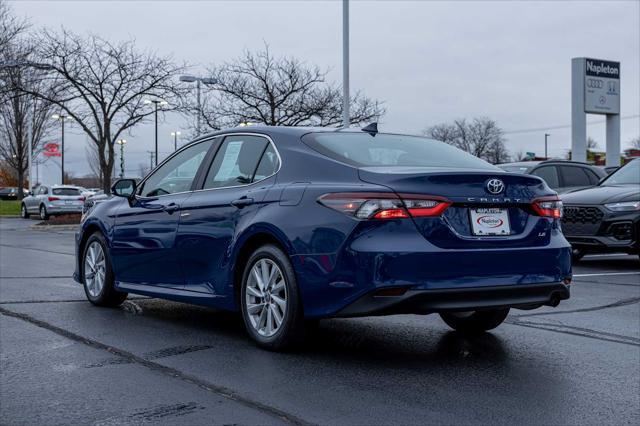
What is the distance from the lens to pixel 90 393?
4594mm

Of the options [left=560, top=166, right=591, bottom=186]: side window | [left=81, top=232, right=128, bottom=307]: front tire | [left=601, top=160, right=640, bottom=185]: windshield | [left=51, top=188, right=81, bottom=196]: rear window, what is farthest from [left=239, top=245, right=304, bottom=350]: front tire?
[left=51, top=188, right=81, bottom=196]: rear window

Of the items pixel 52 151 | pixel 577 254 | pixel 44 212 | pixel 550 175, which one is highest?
pixel 52 151

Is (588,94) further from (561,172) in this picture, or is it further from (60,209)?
(60,209)

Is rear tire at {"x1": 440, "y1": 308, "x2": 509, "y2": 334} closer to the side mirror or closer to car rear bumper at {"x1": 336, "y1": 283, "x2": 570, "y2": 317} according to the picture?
car rear bumper at {"x1": 336, "y1": 283, "x2": 570, "y2": 317}

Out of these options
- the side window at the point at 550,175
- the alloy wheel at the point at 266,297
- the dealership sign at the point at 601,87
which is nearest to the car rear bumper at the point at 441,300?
the alloy wheel at the point at 266,297

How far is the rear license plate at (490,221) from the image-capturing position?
17.1ft

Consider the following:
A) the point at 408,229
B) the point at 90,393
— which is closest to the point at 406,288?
the point at 408,229

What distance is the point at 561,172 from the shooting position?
1538cm

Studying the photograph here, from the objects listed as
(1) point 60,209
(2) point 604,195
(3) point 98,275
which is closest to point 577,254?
(2) point 604,195

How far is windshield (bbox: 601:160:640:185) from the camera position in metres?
13.0

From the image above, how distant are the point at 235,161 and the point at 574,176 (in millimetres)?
10691

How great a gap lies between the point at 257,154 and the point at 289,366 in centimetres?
170

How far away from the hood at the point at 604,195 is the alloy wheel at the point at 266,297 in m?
7.58

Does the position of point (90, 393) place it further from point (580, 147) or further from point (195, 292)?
point (580, 147)
